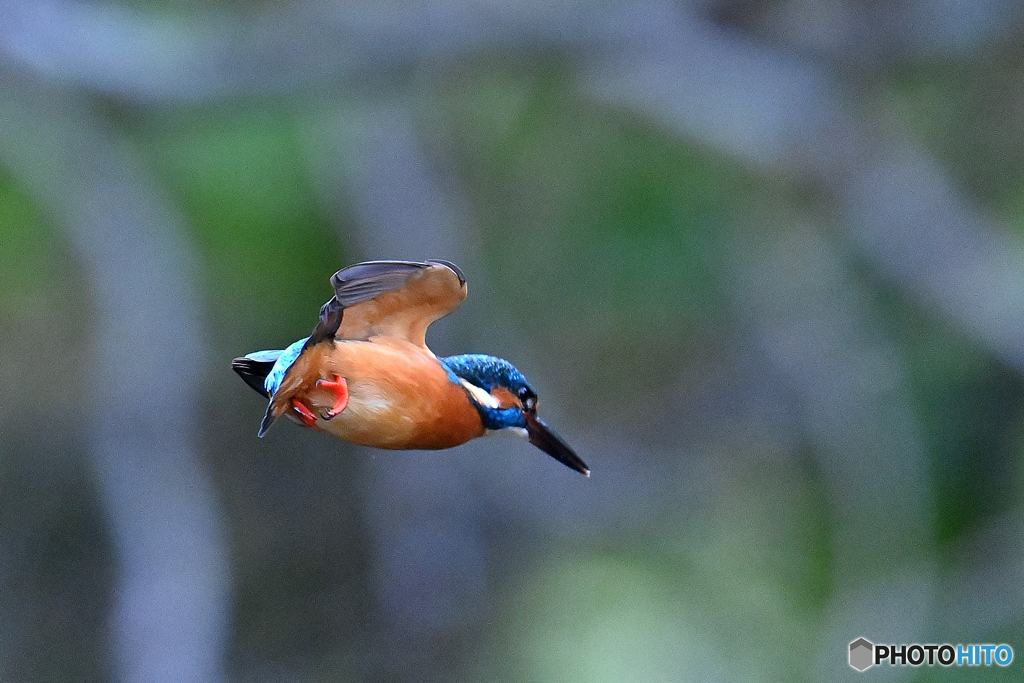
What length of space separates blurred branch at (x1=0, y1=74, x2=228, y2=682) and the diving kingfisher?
2.08m

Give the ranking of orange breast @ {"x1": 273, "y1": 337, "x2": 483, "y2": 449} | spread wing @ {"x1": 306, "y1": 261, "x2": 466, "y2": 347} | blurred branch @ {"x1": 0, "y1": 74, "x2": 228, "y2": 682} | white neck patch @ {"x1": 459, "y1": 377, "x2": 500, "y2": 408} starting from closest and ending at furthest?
spread wing @ {"x1": 306, "y1": 261, "x2": 466, "y2": 347}, orange breast @ {"x1": 273, "y1": 337, "x2": 483, "y2": 449}, white neck patch @ {"x1": 459, "y1": 377, "x2": 500, "y2": 408}, blurred branch @ {"x1": 0, "y1": 74, "x2": 228, "y2": 682}

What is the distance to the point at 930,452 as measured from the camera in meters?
3.39

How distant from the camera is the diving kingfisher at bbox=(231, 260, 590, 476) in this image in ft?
3.09

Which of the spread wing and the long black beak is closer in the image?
the spread wing

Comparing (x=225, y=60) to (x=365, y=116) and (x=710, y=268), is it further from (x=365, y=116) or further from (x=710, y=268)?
(x=710, y=268)

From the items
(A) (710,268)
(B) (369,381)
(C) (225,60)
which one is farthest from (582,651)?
(B) (369,381)

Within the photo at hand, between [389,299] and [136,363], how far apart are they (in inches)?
87.5

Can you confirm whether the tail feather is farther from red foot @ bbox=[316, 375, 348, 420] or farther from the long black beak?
the long black beak

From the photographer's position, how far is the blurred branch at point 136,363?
9.77ft

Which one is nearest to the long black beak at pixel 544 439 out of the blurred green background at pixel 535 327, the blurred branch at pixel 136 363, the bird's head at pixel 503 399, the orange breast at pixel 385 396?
the bird's head at pixel 503 399

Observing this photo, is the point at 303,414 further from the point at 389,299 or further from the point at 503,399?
the point at 503,399

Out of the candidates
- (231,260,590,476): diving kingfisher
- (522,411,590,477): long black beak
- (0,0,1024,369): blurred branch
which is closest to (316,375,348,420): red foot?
(231,260,590,476): diving kingfisher

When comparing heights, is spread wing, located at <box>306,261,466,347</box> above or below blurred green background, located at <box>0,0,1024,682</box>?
below

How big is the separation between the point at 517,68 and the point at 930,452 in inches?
69.7
